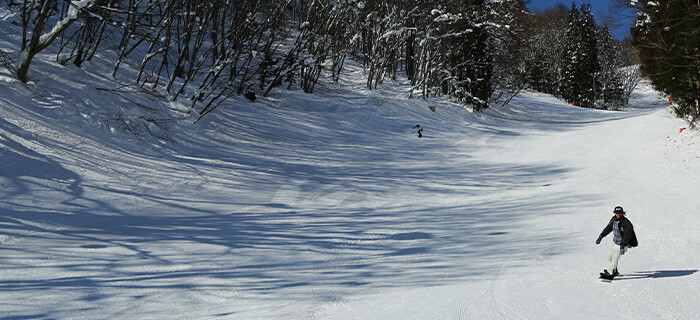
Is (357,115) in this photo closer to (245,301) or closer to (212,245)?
(212,245)

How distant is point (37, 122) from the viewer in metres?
9.86

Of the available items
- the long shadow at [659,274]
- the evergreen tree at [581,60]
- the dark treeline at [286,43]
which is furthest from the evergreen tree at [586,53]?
the long shadow at [659,274]

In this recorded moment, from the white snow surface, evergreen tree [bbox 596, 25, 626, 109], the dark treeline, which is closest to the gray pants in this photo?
the white snow surface

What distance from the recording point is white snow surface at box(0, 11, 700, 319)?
18.3 ft

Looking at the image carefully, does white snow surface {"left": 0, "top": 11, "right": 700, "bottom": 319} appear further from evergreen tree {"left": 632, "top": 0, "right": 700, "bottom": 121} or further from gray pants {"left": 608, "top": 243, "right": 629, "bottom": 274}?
evergreen tree {"left": 632, "top": 0, "right": 700, "bottom": 121}

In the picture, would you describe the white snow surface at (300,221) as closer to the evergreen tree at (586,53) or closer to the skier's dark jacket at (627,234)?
the skier's dark jacket at (627,234)

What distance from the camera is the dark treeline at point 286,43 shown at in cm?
1480

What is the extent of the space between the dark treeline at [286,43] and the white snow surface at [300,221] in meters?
1.36

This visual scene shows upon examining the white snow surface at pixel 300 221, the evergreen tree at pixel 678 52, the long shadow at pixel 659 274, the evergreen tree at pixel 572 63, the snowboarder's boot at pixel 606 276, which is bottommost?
the white snow surface at pixel 300 221

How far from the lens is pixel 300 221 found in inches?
336

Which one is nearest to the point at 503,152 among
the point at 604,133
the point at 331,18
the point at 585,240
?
the point at 604,133

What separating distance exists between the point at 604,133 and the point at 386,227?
16921mm

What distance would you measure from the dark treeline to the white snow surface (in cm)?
136

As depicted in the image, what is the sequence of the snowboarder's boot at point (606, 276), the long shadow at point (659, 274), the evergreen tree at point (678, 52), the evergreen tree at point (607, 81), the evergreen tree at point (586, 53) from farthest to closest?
the evergreen tree at point (607, 81), the evergreen tree at point (586, 53), the evergreen tree at point (678, 52), the long shadow at point (659, 274), the snowboarder's boot at point (606, 276)
